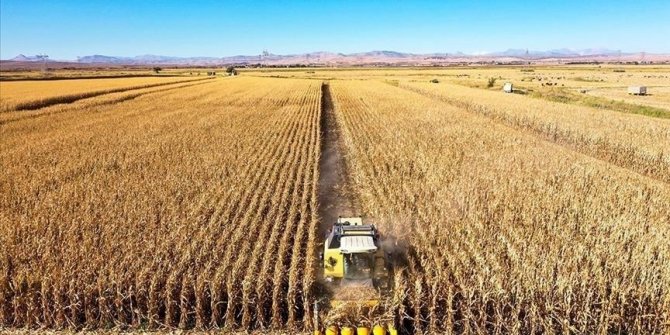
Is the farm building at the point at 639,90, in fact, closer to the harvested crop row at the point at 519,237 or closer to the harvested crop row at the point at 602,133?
the harvested crop row at the point at 602,133

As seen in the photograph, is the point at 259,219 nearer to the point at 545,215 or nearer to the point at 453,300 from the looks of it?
the point at 453,300

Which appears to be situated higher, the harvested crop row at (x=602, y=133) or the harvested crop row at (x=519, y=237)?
the harvested crop row at (x=602, y=133)

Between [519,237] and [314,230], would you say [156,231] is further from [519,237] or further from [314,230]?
[519,237]

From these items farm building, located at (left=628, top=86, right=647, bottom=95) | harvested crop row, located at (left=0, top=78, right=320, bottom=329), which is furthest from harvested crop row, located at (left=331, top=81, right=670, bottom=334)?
farm building, located at (left=628, top=86, right=647, bottom=95)

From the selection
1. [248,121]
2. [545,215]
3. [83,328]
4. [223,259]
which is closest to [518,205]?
[545,215]

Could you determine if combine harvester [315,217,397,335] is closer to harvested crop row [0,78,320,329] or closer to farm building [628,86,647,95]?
harvested crop row [0,78,320,329]

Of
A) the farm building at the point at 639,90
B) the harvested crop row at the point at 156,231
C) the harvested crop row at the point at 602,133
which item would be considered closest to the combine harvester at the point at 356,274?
the harvested crop row at the point at 156,231

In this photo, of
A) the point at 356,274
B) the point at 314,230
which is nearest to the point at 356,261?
the point at 356,274
